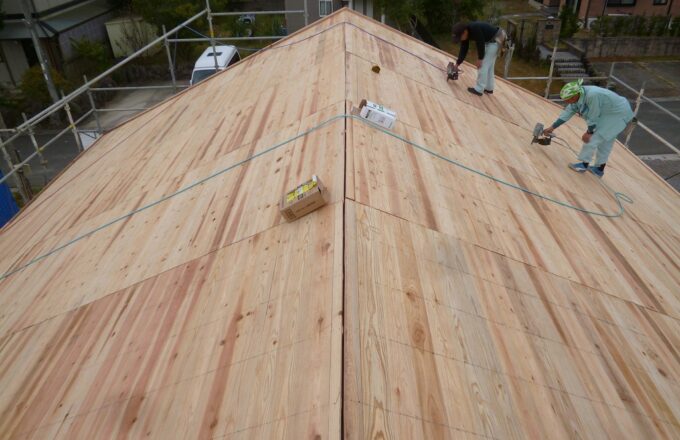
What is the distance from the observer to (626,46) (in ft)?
53.7

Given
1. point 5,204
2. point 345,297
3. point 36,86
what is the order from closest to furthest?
point 345,297, point 5,204, point 36,86

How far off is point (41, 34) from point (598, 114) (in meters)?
16.2

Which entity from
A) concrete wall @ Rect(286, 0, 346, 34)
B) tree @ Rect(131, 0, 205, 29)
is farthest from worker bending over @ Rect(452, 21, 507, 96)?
tree @ Rect(131, 0, 205, 29)

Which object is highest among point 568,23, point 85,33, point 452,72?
point 452,72

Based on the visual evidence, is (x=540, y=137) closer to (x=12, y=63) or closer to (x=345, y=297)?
(x=345, y=297)

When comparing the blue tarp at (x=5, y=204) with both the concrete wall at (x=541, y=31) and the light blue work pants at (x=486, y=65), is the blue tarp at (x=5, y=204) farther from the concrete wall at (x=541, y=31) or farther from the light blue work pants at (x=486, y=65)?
the concrete wall at (x=541, y=31)

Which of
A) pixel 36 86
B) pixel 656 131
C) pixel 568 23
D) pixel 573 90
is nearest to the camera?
pixel 573 90

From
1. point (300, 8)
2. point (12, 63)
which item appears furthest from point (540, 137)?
point (12, 63)

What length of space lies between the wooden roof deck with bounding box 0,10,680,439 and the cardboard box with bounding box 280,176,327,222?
0.06 m

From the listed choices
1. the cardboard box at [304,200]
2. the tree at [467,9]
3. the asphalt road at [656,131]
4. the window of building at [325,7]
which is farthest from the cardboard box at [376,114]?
the tree at [467,9]

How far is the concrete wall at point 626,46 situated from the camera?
16094 millimetres

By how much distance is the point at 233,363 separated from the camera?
2057mm

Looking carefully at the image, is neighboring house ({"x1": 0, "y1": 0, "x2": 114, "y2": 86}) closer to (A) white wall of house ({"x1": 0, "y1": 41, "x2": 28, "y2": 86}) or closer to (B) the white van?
(A) white wall of house ({"x1": 0, "y1": 41, "x2": 28, "y2": 86})

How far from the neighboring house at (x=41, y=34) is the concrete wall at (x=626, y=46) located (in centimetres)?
1753
